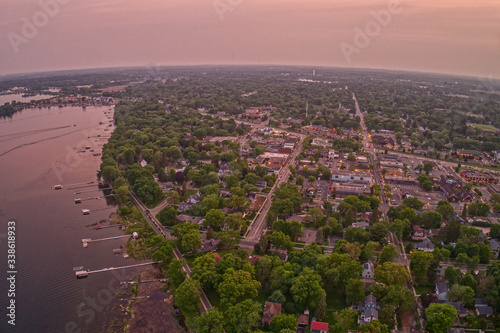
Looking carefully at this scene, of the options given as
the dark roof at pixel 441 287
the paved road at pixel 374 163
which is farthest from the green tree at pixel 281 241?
the paved road at pixel 374 163

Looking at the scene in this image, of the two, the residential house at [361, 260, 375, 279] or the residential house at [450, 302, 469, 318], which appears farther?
the residential house at [361, 260, 375, 279]

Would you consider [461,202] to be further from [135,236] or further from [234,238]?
[135,236]

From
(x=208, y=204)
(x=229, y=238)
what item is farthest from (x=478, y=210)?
(x=208, y=204)

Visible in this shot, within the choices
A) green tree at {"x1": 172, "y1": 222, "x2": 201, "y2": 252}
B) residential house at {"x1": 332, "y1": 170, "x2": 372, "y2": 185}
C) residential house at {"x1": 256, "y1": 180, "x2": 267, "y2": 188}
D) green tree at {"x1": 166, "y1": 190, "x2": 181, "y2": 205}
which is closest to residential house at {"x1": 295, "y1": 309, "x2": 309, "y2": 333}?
green tree at {"x1": 172, "y1": 222, "x2": 201, "y2": 252}

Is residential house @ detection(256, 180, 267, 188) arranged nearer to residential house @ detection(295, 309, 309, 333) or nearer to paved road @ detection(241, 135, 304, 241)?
paved road @ detection(241, 135, 304, 241)

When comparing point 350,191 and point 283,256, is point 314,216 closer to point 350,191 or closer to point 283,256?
point 283,256
